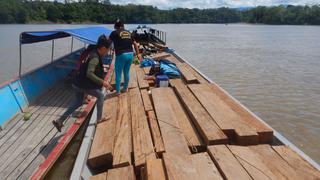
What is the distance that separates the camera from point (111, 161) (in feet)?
12.6

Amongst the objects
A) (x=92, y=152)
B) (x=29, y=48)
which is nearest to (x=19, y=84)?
(x=92, y=152)

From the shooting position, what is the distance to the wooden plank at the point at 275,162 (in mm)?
3153

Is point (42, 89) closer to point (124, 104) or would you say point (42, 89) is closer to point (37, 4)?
point (124, 104)

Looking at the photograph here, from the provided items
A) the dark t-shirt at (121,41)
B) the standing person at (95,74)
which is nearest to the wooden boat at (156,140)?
the standing person at (95,74)

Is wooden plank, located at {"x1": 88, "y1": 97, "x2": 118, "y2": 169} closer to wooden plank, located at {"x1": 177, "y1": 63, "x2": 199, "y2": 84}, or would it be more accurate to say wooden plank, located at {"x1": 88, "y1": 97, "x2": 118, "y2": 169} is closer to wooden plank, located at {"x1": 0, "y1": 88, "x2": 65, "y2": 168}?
wooden plank, located at {"x1": 0, "y1": 88, "x2": 65, "y2": 168}

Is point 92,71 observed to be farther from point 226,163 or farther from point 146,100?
point 226,163

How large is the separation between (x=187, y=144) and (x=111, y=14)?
8913cm

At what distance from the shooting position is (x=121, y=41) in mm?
6301

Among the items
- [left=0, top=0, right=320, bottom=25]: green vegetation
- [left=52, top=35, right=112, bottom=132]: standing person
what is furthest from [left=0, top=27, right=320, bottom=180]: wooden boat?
[left=0, top=0, right=320, bottom=25]: green vegetation

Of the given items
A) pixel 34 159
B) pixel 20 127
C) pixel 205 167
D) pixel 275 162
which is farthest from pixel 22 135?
pixel 275 162

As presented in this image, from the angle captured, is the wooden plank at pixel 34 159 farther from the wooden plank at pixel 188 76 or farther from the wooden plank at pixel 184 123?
the wooden plank at pixel 188 76

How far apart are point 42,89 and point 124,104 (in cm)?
422

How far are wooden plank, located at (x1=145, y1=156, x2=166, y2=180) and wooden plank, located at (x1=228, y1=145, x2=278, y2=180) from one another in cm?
91

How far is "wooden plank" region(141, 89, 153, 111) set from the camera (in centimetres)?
538
